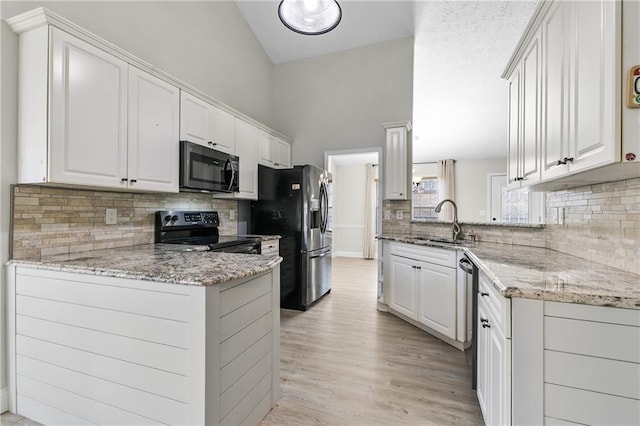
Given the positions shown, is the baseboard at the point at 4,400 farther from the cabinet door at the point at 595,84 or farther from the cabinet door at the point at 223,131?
the cabinet door at the point at 595,84

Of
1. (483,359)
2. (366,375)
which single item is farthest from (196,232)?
(483,359)

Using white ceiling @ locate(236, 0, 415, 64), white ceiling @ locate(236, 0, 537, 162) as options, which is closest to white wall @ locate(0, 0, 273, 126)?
white ceiling @ locate(236, 0, 415, 64)

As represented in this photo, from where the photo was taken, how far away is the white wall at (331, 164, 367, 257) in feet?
25.7

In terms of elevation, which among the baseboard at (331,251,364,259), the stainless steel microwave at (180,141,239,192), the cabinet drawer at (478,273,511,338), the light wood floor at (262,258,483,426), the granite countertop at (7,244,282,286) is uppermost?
the stainless steel microwave at (180,141,239,192)

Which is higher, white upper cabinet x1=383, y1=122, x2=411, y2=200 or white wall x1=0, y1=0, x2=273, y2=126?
white wall x1=0, y1=0, x2=273, y2=126

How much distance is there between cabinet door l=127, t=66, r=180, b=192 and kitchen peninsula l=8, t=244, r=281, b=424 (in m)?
0.76

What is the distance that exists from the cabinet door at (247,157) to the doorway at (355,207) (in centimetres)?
405

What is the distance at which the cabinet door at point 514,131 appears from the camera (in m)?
2.06

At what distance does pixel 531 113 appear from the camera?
1775 millimetres

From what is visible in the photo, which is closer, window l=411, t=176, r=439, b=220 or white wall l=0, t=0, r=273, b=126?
white wall l=0, t=0, r=273, b=126

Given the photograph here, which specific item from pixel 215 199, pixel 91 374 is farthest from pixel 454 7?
pixel 91 374

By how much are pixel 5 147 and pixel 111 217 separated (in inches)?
28.8

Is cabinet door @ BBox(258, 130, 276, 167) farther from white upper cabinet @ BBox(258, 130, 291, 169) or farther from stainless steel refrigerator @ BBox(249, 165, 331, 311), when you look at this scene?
stainless steel refrigerator @ BBox(249, 165, 331, 311)

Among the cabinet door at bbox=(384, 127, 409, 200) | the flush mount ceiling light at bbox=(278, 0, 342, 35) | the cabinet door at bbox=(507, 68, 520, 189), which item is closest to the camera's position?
the cabinet door at bbox=(507, 68, 520, 189)
